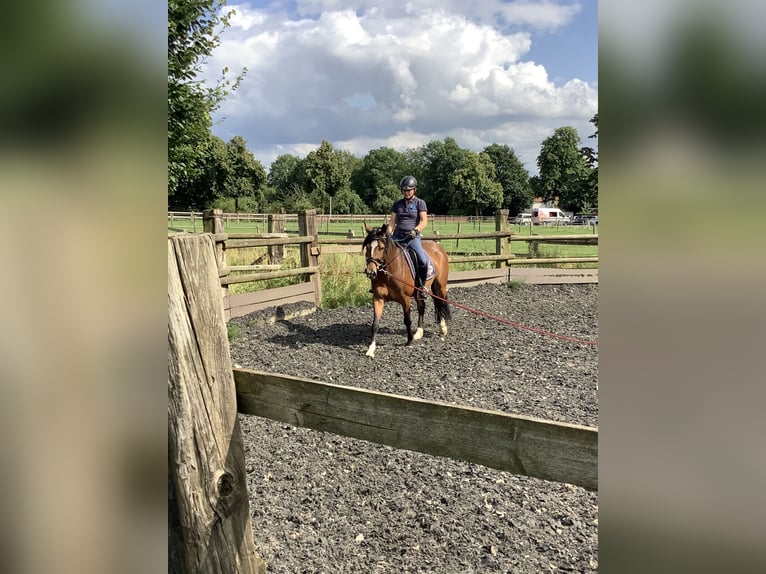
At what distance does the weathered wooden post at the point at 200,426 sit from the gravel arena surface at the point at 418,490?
1.20m

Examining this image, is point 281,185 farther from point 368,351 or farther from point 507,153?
point 368,351

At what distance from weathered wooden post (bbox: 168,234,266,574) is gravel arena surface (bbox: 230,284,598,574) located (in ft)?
3.92

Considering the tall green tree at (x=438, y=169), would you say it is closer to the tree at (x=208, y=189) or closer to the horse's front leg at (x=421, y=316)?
the tree at (x=208, y=189)

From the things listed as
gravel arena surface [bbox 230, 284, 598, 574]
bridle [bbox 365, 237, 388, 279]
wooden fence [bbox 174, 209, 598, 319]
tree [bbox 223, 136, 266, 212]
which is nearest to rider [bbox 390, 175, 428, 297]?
bridle [bbox 365, 237, 388, 279]

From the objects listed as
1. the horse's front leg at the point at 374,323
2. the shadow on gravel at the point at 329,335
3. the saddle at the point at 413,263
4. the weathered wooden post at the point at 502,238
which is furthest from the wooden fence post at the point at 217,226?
the weathered wooden post at the point at 502,238

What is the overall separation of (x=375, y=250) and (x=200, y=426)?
4905 millimetres

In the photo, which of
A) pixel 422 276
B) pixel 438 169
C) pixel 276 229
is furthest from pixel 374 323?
pixel 438 169

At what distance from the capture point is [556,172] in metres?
70.1

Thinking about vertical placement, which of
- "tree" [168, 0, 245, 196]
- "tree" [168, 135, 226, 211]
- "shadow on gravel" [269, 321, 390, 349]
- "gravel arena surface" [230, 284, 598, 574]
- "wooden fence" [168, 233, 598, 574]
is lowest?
"gravel arena surface" [230, 284, 598, 574]

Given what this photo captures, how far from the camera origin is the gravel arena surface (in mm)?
2613

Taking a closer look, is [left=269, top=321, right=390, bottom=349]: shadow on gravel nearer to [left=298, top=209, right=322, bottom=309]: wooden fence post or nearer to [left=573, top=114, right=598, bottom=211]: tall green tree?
[left=298, top=209, right=322, bottom=309]: wooden fence post

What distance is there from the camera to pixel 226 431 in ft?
5.11
